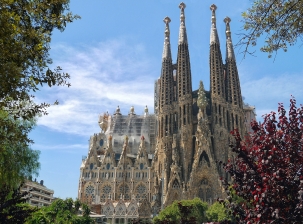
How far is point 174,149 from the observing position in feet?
173

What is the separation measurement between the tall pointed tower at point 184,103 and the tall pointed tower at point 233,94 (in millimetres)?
6435

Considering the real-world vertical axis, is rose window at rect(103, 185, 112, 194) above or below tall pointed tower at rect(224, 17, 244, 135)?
below

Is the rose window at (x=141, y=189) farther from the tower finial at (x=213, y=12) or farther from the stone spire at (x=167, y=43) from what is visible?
the tower finial at (x=213, y=12)

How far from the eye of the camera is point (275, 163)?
25.8ft

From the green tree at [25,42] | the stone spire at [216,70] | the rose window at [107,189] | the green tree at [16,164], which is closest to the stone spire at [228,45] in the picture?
the stone spire at [216,70]

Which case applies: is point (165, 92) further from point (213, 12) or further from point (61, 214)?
point (61, 214)

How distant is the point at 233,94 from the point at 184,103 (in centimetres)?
847

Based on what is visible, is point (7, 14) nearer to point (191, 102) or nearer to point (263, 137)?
point (263, 137)

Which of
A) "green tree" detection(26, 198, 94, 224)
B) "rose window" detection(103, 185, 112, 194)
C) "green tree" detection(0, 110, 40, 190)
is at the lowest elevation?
"green tree" detection(26, 198, 94, 224)

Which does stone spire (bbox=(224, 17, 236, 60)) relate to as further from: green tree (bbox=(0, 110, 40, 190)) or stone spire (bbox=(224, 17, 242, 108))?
green tree (bbox=(0, 110, 40, 190))

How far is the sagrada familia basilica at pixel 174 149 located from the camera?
5150cm

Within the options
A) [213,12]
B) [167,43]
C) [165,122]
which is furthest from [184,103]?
[213,12]

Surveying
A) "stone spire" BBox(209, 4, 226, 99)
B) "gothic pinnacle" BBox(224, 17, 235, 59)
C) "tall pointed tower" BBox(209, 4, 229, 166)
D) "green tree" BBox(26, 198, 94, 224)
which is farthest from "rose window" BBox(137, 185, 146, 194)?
"green tree" BBox(26, 198, 94, 224)

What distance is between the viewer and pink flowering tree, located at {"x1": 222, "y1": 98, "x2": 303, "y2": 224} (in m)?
7.20
